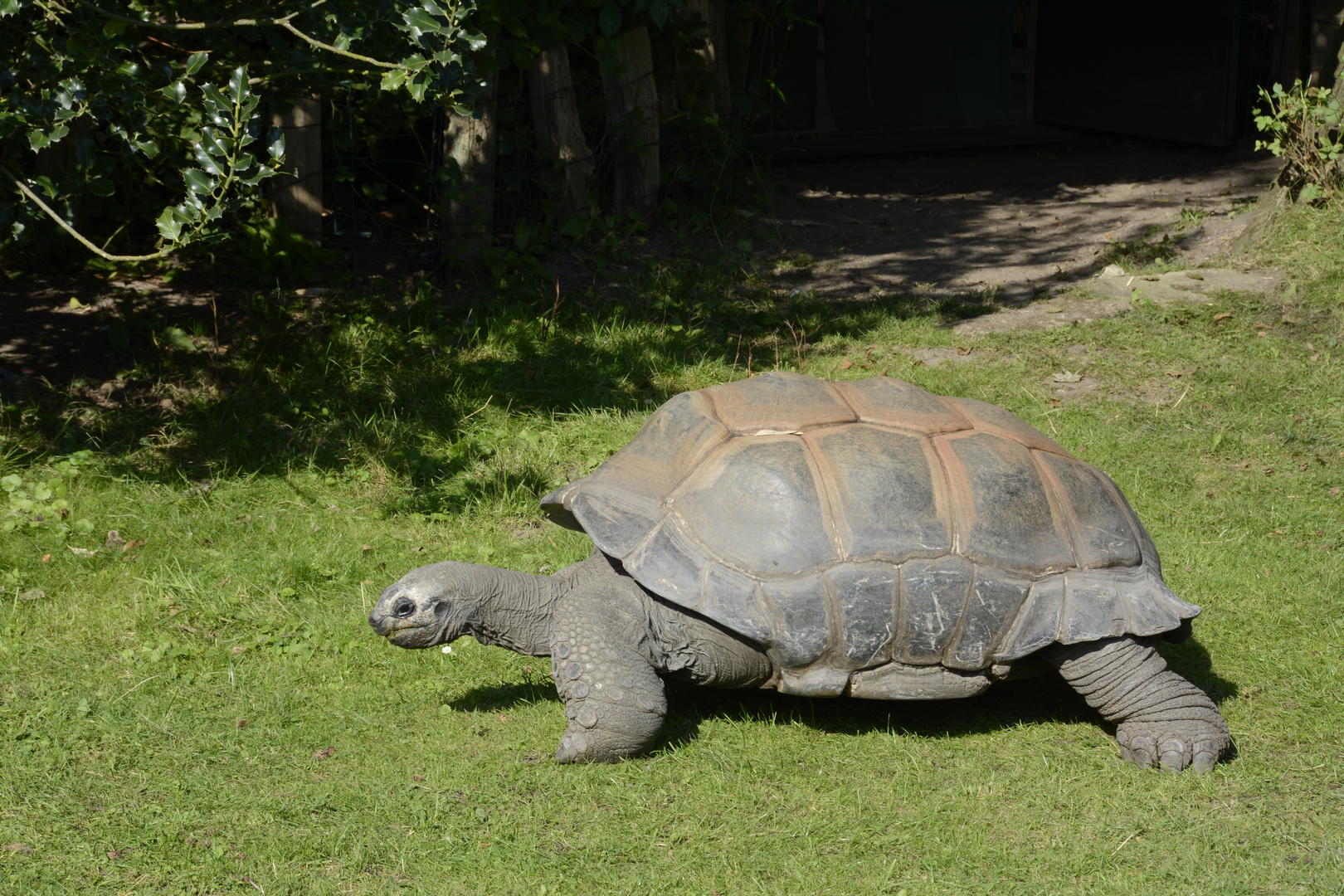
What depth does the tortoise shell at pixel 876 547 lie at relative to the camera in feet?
10.1

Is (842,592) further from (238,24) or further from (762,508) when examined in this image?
(238,24)

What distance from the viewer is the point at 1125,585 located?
3.20 m

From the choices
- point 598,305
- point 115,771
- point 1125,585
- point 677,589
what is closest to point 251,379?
point 598,305

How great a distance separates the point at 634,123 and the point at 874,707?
516 cm

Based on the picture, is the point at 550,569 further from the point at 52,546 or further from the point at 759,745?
the point at 52,546

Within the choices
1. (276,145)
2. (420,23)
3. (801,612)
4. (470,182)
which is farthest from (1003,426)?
(470,182)

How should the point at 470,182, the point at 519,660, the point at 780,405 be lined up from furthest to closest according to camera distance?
the point at 470,182 → the point at 519,660 → the point at 780,405

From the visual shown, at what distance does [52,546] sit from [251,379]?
1566 millimetres

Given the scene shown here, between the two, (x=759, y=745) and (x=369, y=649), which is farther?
(x=369, y=649)

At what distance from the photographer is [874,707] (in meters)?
3.56

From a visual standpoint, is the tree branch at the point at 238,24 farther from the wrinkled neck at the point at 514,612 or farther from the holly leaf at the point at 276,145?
the wrinkled neck at the point at 514,612

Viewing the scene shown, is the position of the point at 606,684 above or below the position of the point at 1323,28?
below

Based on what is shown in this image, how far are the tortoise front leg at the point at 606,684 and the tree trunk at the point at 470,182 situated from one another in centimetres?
409

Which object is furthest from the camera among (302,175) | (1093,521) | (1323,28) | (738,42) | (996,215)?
(1323,28)
